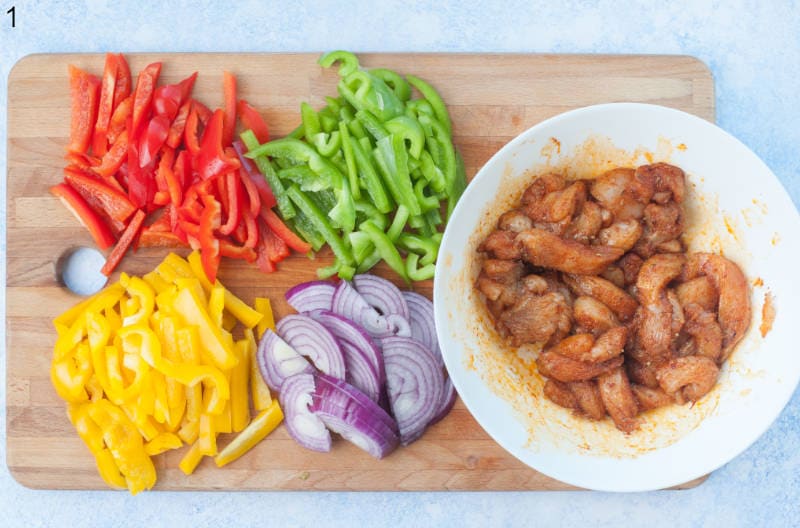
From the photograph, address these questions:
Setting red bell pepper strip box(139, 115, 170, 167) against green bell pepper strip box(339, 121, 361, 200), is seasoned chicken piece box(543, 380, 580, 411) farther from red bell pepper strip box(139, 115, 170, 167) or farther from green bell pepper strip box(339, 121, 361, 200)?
red bell pepper strip box(139, 115, 170, 167)

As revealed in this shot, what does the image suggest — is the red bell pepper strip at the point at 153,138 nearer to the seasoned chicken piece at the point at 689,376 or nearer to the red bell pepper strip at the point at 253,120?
the red bell pepper strip at the point at 253,120

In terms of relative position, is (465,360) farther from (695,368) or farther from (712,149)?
(712,149)

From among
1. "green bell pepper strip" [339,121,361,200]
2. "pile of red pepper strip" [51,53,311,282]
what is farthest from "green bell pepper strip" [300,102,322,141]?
"pile of red pepper strip" [51,53,311,282]

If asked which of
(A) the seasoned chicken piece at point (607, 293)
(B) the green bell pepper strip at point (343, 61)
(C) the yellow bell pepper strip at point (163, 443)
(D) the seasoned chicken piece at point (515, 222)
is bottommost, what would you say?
(C) the yellow bell pepper strip at point (163, 443)

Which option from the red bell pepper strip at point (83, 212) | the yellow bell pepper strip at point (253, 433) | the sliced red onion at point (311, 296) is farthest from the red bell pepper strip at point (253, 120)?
the yellow bell pepper strip at point (253, 433)

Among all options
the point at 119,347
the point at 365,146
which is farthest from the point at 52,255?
the point at 365,146

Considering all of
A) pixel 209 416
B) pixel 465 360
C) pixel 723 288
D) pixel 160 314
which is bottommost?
pixel 209 416
